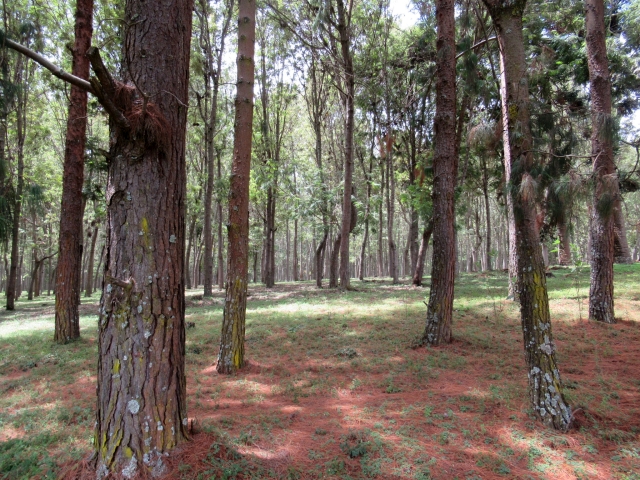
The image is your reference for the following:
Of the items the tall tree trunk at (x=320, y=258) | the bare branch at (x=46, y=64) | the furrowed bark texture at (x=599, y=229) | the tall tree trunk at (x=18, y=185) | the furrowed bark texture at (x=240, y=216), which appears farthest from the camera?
the tall tree trunk at (x=320, y=258)

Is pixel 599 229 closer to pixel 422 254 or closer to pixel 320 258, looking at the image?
pixel 422 254

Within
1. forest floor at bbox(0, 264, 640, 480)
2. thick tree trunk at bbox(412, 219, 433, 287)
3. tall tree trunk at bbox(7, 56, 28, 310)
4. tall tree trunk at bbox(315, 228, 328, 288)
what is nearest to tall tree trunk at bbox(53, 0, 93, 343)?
forest floor at bbox(0, 264, 640, 480)

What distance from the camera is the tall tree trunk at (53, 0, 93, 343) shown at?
723 centimetres

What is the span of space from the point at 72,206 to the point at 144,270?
20.2 ft

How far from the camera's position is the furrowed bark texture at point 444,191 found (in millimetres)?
6305


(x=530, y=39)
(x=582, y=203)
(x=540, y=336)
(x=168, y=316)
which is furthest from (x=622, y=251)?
(x=168, y=316)

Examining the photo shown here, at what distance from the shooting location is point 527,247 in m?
3.66

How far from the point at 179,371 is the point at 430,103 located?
51.6ft

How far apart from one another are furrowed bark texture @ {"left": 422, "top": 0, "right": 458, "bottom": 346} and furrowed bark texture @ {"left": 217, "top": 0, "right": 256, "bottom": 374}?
3329 millimetres

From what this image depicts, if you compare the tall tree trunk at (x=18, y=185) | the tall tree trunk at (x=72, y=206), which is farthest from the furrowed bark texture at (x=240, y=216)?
the tall tree trunk at (x=18, y=185)

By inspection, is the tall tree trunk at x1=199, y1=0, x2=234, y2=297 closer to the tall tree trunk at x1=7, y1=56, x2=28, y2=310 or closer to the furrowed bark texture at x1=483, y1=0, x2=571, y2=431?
the tall tree trunk at x1=7, y1=56, x2=28, y2=310

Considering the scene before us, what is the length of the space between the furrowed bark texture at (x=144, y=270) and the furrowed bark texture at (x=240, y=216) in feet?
8.31

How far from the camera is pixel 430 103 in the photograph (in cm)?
1551

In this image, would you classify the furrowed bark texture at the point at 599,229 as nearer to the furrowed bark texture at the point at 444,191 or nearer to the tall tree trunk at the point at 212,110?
the furrowed bark texture at the point at 444,191
